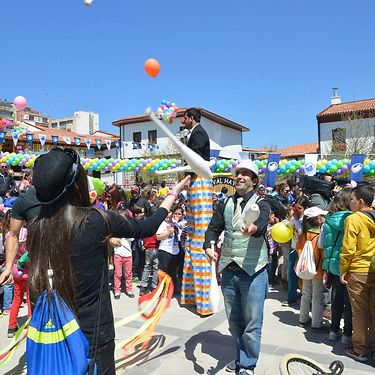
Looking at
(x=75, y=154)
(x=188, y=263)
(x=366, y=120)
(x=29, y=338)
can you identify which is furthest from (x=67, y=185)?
(x=366, y=120)

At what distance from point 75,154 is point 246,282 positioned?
195 cm

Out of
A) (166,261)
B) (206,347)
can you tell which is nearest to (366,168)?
(166,261)

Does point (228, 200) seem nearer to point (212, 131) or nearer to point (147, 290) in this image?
point (147, 290)

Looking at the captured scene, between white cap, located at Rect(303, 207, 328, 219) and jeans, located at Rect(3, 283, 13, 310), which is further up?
white cap, located at Rect(303, 207, 328, 219)

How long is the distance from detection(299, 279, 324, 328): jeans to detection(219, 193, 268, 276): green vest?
1.69 m

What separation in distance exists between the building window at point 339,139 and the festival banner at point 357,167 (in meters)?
20.1

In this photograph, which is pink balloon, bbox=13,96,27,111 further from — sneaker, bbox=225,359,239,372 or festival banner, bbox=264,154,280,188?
sneaker, bbox=225,359,239,372

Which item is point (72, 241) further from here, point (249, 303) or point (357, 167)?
point (357, 167)

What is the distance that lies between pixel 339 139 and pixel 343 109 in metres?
4.52

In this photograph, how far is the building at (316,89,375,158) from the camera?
27844 mm

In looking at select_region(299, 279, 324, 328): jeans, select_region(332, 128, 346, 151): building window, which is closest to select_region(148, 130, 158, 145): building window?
select_region(332, 128, 346, 151): building window

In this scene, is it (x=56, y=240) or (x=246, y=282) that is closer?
(x=56, y=240)

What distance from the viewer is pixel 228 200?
141 inches

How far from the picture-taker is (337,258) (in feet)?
14.1
